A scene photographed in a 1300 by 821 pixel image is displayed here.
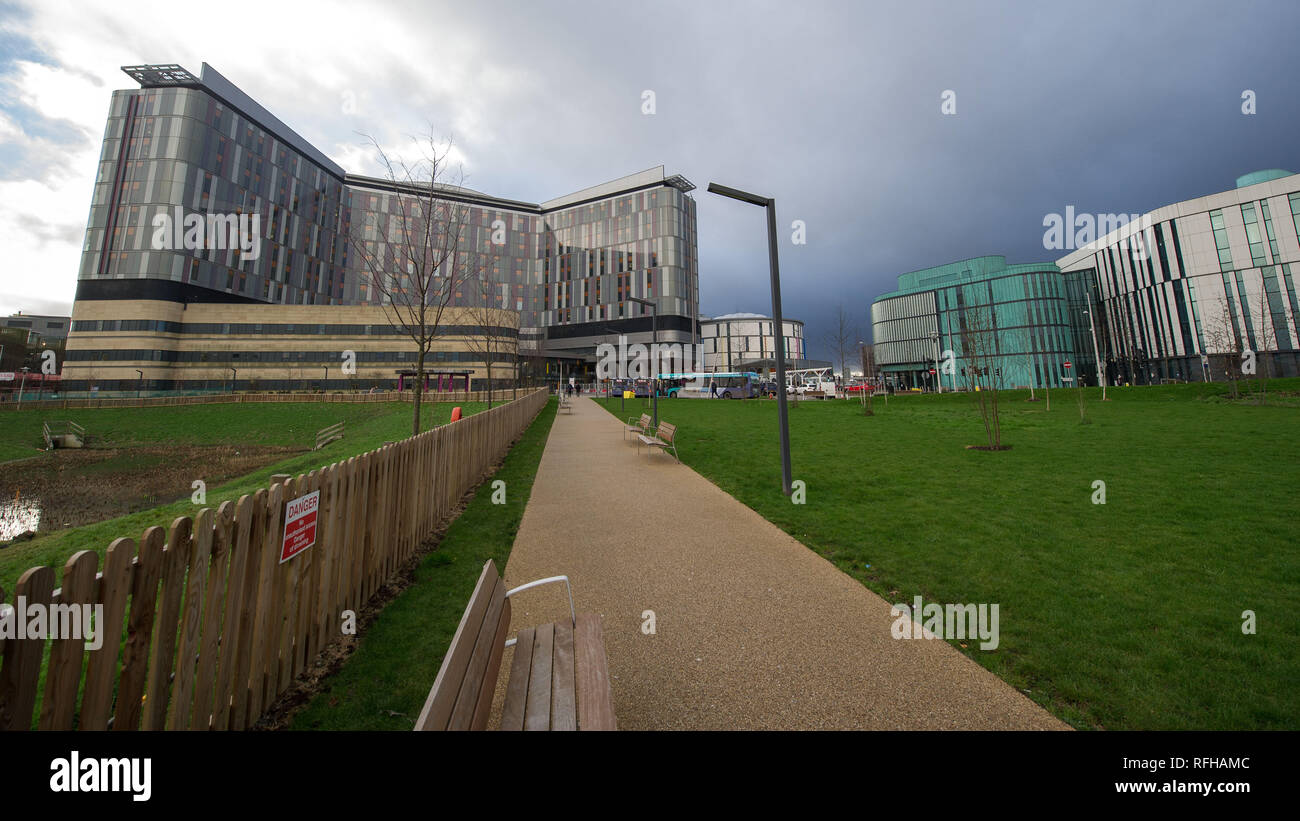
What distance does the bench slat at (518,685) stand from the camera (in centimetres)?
206

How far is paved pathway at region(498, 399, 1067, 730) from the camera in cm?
281

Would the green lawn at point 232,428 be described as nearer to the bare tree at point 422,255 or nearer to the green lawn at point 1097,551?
the bare tree at point 422,255

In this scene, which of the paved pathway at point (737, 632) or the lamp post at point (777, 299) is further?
the lamp post at point (777, 299)

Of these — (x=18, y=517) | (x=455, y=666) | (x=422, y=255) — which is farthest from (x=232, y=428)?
(x=455, y=666)

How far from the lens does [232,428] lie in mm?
26750

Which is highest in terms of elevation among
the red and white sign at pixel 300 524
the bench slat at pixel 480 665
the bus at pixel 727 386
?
the bus at pixel 727 386

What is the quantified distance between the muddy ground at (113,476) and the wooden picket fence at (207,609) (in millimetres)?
11330

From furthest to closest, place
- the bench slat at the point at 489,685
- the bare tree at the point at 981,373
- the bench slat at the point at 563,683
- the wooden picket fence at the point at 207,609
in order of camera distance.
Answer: the bare tree at the point at 981,373, the bench slat at the point at 563,683, the bench slat at the point at 489,685, the wooden picket fence at the point at 207,609

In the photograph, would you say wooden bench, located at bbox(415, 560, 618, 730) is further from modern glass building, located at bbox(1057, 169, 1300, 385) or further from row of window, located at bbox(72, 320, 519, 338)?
modern glass building, located at bbox(1057, 169, 1300, 385)

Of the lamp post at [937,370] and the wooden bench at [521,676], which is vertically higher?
the lamp post at [937,370]

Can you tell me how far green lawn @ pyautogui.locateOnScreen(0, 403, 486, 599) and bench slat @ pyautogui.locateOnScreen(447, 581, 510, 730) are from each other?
28.6 ft

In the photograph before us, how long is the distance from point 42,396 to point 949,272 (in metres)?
122

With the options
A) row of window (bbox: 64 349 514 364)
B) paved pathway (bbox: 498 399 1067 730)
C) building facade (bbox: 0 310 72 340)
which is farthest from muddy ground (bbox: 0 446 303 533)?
building facade (bbox: 0 310 72 340)

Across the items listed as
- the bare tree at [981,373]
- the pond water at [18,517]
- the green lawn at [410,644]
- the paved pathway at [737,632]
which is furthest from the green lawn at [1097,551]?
the pond water at [18,517]
